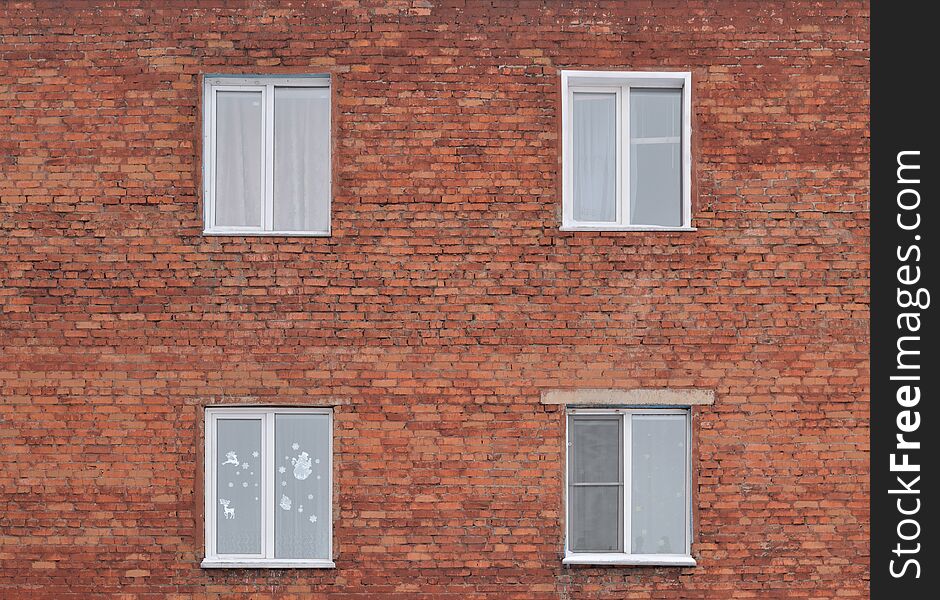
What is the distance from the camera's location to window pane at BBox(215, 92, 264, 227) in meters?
7.55

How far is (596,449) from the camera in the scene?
7.45m

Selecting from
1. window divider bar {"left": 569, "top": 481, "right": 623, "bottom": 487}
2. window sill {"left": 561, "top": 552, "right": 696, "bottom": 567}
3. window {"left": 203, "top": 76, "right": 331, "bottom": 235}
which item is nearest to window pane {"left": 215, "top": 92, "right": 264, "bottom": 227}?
window {"left": 203, "top": 76, "right": 331, "bottom": 235}

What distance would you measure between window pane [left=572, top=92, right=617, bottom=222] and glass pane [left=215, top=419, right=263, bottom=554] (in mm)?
3421

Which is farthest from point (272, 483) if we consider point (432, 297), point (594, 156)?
point (594, 156)

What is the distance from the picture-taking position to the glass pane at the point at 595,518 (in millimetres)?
7418

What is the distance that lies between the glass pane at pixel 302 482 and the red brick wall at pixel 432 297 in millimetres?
228

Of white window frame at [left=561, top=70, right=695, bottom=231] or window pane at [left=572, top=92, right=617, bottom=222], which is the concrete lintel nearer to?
white window frame at [left=561, top=70, right=695, bottom=231]

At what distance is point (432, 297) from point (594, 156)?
189 cm

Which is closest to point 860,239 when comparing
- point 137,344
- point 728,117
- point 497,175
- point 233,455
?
point 728,117

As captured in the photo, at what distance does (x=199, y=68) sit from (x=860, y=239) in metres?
5.81

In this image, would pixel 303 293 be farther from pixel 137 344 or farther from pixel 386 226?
pixel 137 344

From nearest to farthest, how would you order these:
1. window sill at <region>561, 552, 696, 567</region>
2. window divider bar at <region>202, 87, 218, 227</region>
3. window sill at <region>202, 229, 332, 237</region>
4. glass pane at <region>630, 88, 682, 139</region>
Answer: window sill at <region>561, 552, 696, 567</region> → window sill at <region>202, 229, 332, 237</region> → window divider bar at <region>202, 87, 218, 227</region> → glass pane at <region>630, 88, 682, 139</region>

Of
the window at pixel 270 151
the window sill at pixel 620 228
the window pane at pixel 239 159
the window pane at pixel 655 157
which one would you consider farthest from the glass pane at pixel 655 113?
the window pane at pixel 239 159

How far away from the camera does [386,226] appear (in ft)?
24.2
